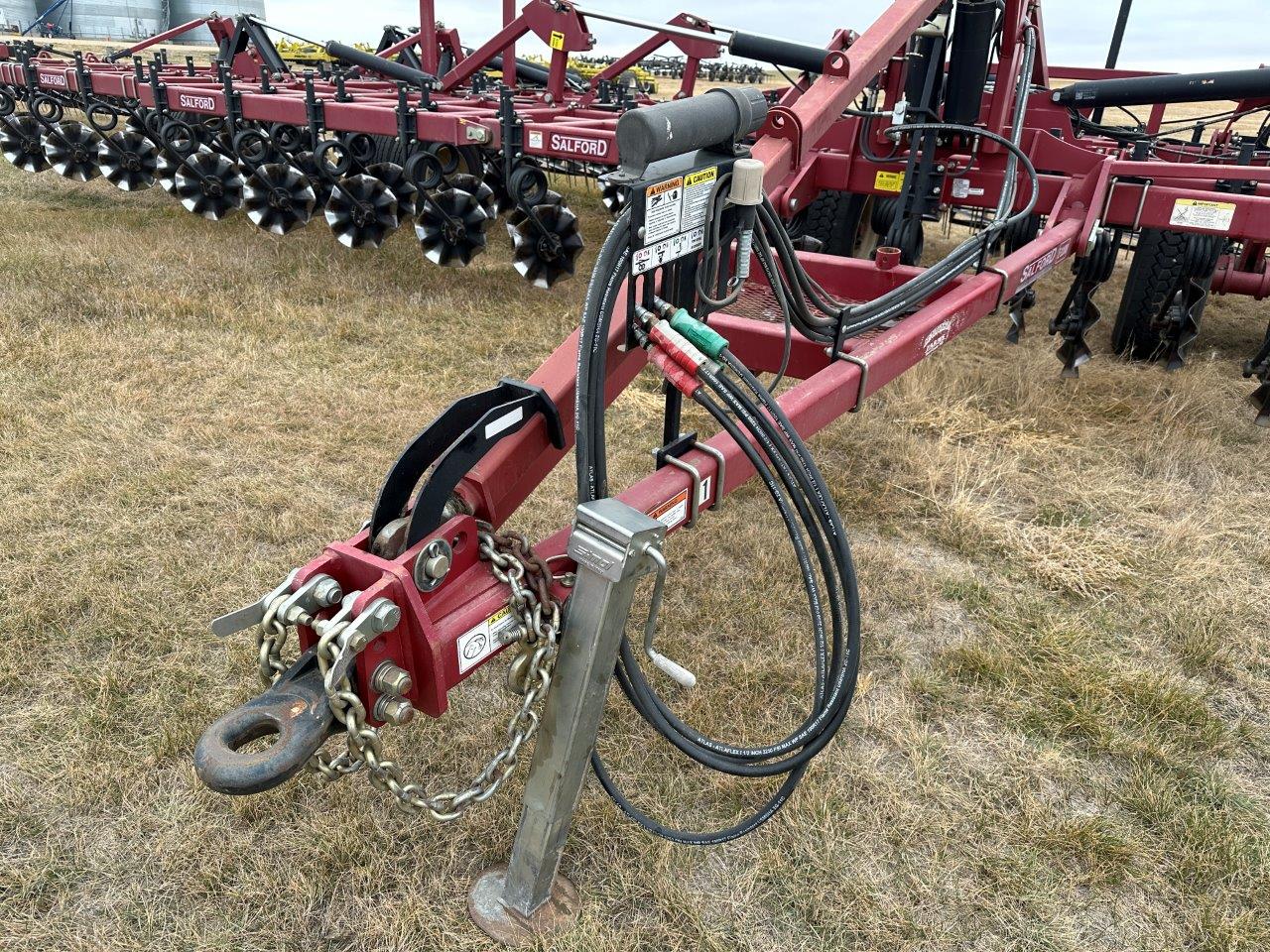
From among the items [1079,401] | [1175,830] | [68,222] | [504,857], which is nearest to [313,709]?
[504,857]

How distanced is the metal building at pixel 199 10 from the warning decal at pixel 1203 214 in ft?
170

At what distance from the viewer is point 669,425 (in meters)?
1.77

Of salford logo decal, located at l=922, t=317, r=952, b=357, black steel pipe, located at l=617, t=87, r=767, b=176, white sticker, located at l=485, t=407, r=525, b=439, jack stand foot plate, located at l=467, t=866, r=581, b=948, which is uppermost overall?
black steel pipe, located at l=617, t=87, r=767, b=176

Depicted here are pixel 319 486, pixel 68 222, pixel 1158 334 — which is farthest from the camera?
pixel 68 222

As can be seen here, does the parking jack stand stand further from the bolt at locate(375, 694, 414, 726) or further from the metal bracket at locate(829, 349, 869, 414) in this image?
the metal bracket at locate(829, 349, 869, 414)

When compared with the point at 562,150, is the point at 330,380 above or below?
below

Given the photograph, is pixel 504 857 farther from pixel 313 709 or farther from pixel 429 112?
pixel 429 112

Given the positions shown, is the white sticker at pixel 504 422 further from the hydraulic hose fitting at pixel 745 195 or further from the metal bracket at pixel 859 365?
the metal bracket at pixel 859 365

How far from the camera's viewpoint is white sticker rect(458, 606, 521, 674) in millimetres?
1450

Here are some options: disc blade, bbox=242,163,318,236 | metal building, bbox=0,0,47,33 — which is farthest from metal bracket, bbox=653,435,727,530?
metal building, bbox=0,0,47,33

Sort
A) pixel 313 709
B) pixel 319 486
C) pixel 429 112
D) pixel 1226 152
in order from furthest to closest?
pixel 1226 152
pixel 429 112
pixel 319 486
pixel 313 709

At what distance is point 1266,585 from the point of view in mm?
2926

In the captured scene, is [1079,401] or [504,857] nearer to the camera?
[504,857]

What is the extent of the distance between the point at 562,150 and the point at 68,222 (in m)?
4.55
